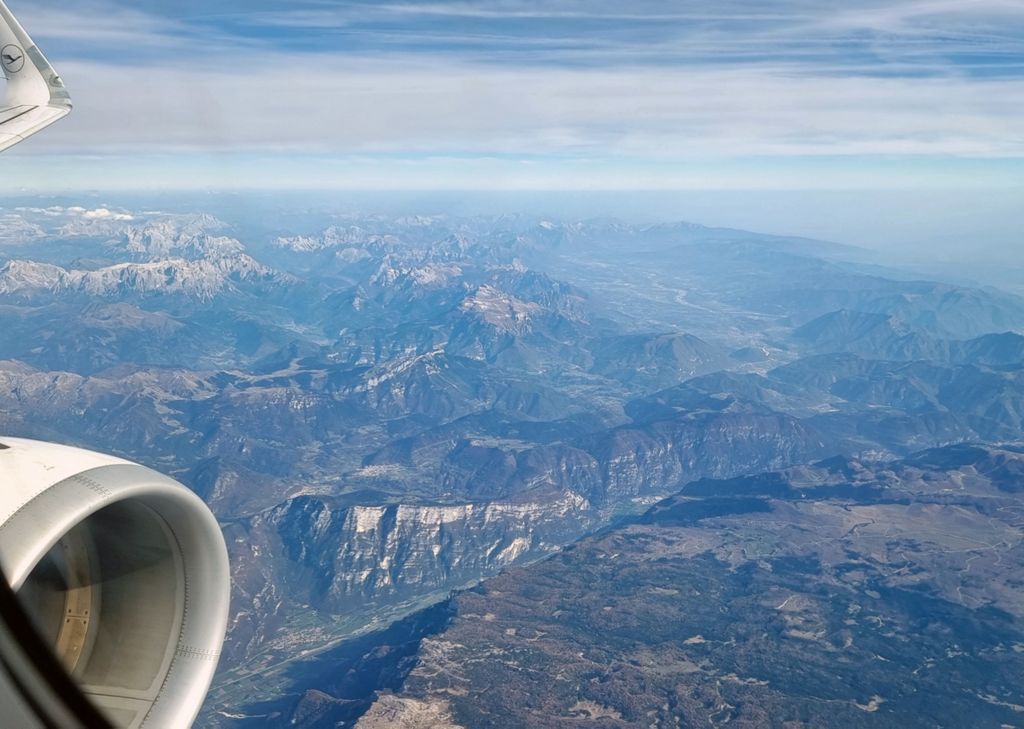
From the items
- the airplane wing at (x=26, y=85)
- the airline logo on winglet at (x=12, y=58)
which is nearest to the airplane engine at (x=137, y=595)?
the airplane wing at (x=26, y=85)

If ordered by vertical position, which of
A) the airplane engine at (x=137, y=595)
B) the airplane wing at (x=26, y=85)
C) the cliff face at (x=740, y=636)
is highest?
the airplane wing at (x=26, y=85)

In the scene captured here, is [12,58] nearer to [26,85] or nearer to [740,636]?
[26,85]

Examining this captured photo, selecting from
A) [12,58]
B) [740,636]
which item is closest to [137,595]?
[12,58]

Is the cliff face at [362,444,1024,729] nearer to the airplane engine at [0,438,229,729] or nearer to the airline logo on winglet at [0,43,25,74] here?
the airline logo on winglet at [0,43,25,74]

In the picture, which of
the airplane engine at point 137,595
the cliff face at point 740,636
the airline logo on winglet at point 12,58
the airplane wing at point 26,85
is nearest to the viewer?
the airplane engine at point 137,595

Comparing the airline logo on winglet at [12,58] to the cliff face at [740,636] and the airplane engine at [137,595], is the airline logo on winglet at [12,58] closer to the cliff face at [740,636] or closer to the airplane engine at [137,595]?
the airplane engine at [137,595]

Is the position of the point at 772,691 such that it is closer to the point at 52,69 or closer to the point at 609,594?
the point at 609,594

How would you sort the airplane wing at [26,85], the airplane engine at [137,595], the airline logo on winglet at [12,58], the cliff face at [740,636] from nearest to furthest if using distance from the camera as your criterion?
the airplane engine at [137,595], the airplane wing at [26,85], the airline logo on winglet at [12,58], the cliff face at [740,636]
